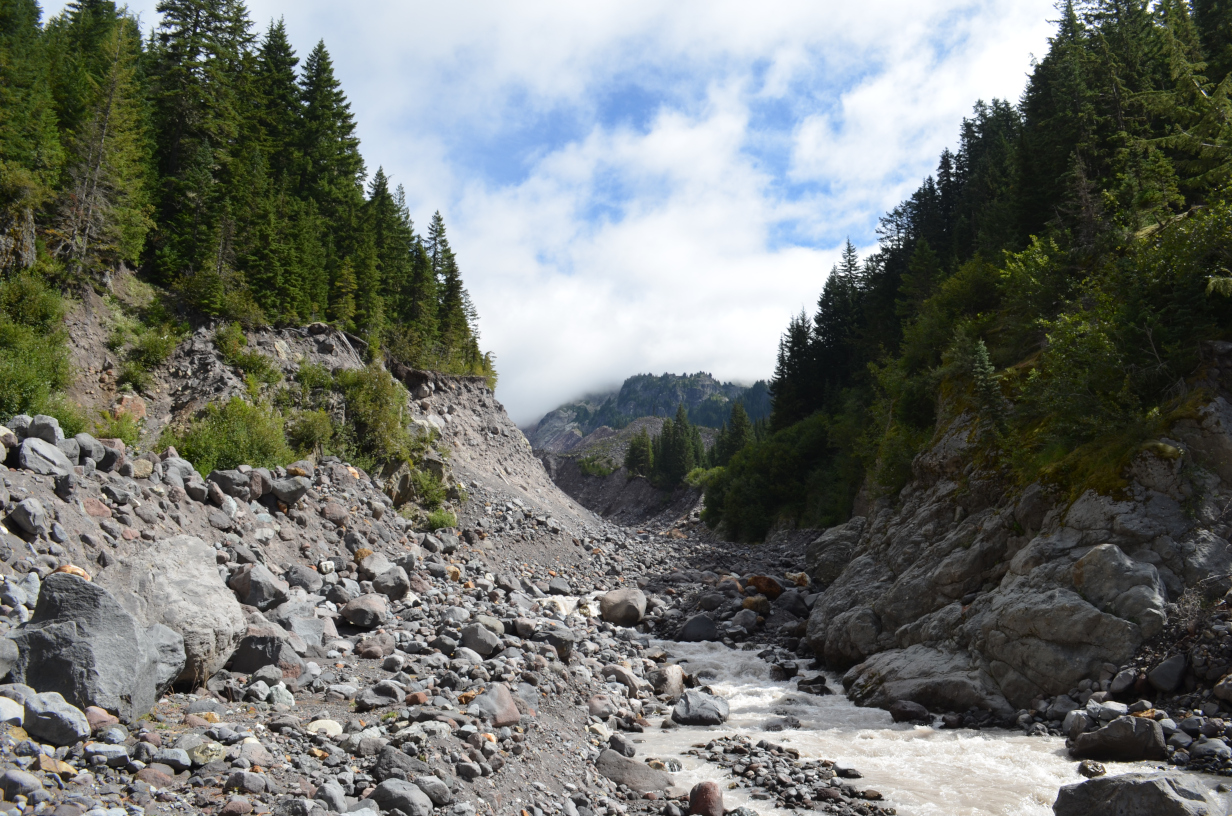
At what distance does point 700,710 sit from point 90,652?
10268 millimetres

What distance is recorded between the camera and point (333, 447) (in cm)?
2080

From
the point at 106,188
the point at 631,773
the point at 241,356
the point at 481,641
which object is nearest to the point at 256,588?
the point at 481,641

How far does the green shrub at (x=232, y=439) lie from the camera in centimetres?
1510

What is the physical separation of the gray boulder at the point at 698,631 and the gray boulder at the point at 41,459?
1625 cm

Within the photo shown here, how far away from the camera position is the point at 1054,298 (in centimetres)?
2086

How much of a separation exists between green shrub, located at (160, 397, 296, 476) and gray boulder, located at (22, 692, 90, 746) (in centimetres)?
1021

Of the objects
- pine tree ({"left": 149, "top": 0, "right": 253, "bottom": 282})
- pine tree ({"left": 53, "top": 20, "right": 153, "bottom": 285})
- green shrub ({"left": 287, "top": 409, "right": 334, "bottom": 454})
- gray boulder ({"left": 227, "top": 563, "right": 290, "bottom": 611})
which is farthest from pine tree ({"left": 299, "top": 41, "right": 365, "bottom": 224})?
gray boulder ({"left": 227, "top": 563, "right": 290, "bottom": 611})

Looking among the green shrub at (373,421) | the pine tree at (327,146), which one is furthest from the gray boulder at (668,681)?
the pine tree at (327,146)

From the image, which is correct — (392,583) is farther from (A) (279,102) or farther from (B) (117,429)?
(A) (279,102)

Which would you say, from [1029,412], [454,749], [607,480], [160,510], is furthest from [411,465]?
[607,480]

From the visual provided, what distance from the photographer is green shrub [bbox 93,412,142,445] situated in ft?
46.4

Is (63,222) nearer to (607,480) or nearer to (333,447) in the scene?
(333,447)

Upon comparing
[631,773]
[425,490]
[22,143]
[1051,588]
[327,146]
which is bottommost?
Result: [631,773]

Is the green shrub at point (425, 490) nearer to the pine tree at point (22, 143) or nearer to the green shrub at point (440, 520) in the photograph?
the green shrub at point (440, 520)
